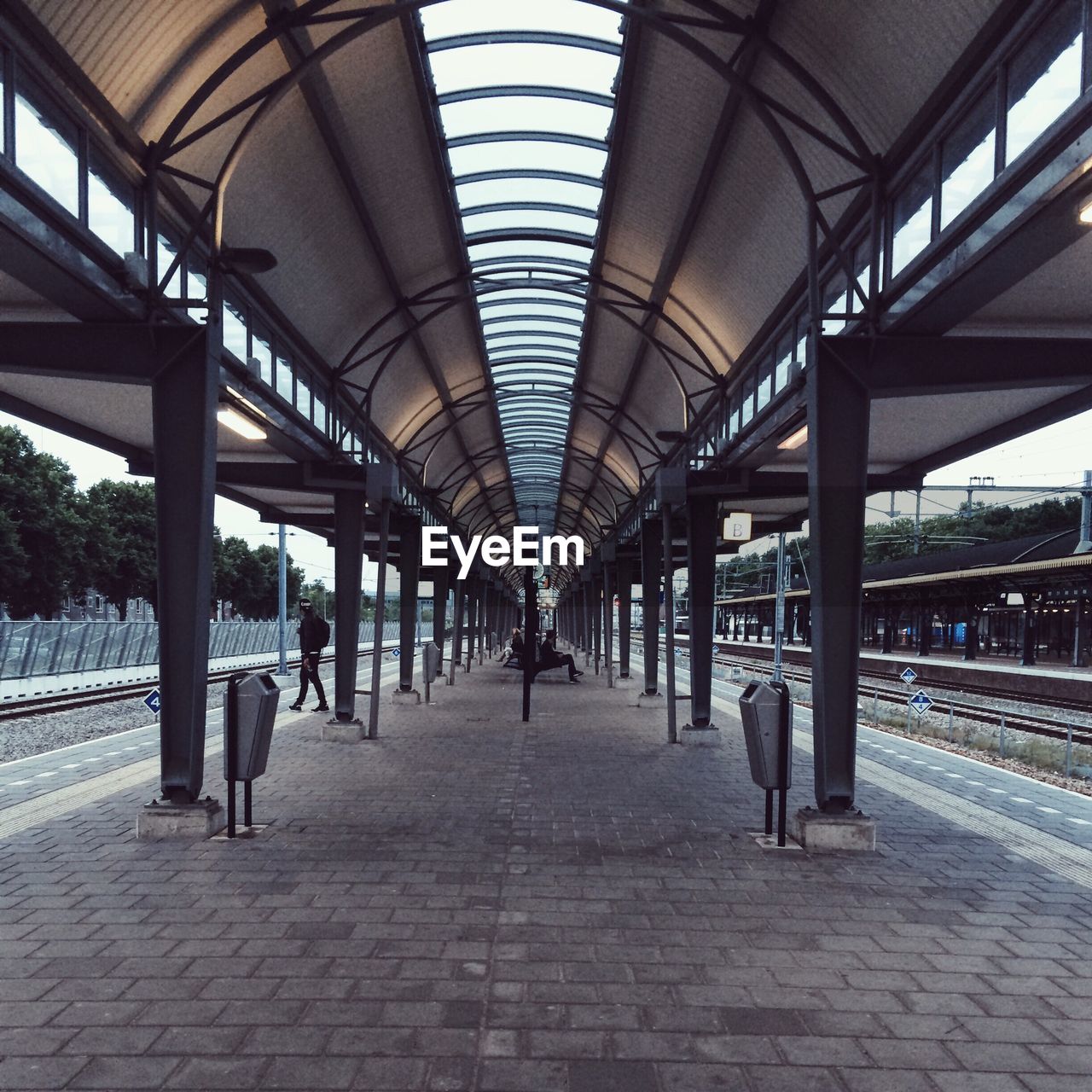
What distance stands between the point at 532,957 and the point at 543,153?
9507 mm

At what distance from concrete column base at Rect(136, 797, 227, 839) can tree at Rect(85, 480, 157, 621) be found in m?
42.6

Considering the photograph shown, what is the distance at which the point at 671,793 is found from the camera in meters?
9.08

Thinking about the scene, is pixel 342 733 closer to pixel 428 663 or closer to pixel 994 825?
pixel 428 663

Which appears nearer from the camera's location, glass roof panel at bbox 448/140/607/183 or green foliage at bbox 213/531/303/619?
glass roof panel at bbox 448/140/607/183

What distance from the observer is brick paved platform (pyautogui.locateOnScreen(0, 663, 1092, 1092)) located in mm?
3459

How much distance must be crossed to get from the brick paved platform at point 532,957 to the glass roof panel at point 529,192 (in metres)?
7.91

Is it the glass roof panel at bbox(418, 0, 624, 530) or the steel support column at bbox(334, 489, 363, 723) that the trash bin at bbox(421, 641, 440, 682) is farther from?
the glass roof panel at bbox(418, 0, 624, 530)

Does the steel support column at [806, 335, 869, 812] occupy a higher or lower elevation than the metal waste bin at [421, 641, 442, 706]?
higher

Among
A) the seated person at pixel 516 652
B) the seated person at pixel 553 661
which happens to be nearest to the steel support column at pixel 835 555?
the seated person at pixel 553 661

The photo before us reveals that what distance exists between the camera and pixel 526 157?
→ 35.7 feet

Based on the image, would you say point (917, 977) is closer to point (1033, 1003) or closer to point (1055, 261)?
point (1033, 1003)

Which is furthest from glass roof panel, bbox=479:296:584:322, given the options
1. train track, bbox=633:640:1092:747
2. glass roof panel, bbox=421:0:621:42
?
train track, bbox=633:640:1092:747

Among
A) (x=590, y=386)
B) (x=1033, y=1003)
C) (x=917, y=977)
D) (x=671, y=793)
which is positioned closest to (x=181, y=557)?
(x=671, y=793)

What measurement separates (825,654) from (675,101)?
5.82 meters
